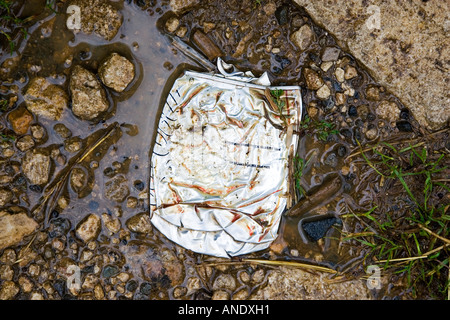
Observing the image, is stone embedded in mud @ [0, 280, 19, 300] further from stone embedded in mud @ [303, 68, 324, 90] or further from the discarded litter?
stone embedded in mud @ [303, 68, 324, 90]

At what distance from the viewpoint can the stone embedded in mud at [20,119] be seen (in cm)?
239

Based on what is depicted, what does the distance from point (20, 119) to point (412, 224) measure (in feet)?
9.65

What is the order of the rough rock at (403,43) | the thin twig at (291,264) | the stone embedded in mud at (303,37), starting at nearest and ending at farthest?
the rough rock at (403,43) → the stone embedded in mud at (303,37) → the thin twig at (291,264)

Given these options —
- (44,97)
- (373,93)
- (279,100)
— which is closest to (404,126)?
(373,93)

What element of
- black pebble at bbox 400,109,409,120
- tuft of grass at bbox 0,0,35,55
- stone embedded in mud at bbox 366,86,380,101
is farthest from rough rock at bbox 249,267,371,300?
tuft of grass at bbox 0,0,35,55

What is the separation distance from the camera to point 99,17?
238 cm

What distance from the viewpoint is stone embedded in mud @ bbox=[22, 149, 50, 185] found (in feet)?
7.88

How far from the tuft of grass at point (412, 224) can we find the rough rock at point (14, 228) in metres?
2.36

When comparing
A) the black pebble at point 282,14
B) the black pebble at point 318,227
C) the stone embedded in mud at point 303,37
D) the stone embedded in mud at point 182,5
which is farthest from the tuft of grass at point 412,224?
the stone embedded in mud at point 182,5

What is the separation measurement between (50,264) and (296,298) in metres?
1.83

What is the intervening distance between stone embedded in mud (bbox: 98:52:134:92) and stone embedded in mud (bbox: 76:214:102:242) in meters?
0.97

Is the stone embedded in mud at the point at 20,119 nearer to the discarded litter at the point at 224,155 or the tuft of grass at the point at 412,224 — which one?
→ the discarded litter at the point at 224,155

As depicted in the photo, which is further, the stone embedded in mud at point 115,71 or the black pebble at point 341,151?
the black pebble at point 341,151

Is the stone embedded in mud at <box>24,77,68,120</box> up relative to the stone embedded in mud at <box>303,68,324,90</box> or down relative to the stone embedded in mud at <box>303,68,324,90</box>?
up
